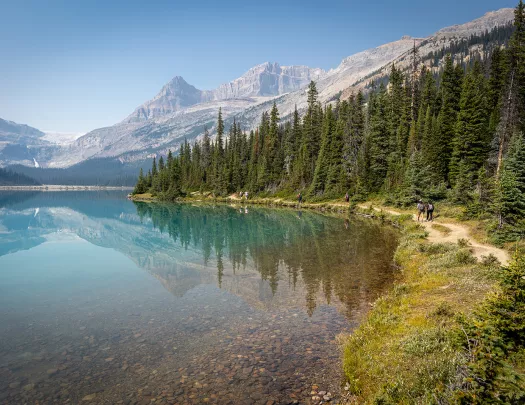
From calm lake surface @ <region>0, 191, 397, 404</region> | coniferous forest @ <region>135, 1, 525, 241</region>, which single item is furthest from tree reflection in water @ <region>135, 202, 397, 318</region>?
coniferous forest @ <region>135, 1, 525, 241</region>

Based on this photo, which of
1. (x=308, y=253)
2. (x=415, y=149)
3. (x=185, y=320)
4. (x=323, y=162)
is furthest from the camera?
(x=323, y=162)

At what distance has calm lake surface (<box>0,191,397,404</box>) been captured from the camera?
994cm

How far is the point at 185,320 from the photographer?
15.2 m

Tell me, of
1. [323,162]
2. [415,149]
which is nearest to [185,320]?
[415,149]

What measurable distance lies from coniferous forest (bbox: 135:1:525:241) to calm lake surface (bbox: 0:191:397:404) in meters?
13.3

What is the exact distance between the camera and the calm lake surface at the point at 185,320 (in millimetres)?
9938

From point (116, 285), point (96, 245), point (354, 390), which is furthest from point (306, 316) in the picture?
point (96, 245)

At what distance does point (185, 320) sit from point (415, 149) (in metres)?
54.2

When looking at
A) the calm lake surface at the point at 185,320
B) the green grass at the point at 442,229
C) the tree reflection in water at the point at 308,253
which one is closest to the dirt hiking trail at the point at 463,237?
the green grass at the point at 442,229

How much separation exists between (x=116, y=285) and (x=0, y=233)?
128 feet

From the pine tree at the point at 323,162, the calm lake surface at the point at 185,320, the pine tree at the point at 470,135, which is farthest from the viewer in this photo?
the pine tree at the point at 323,162

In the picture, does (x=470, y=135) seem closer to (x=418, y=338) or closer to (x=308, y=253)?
(x=308, y=253)

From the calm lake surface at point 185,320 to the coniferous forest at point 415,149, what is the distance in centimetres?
1332

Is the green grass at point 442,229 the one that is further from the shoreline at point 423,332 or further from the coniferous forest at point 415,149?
the shoreline at point 423,332
